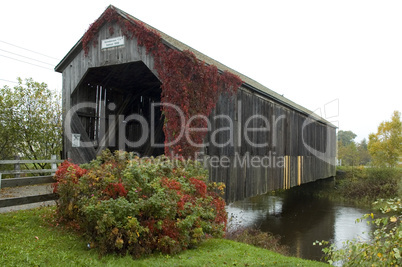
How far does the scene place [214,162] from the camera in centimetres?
898

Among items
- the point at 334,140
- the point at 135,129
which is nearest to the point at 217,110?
the point at 135,129

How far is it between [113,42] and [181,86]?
2619mm

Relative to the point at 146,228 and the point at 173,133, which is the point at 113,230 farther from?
the point at 173,133

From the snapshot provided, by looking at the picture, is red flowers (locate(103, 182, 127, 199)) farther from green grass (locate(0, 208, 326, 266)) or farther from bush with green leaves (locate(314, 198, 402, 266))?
bush with green leaves (locate(314, 198, 402, 266))

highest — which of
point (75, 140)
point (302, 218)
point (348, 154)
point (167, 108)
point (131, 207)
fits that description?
point (167, 108)

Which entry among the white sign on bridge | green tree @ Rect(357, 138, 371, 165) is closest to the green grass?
the white sign on bridge

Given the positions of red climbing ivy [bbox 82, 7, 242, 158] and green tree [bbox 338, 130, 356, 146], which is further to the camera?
green tree [bbox 338, 130, 356, 146]

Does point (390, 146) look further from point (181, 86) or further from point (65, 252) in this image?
point (65, 252)

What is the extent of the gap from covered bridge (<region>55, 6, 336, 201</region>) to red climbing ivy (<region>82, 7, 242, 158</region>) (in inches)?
1.0

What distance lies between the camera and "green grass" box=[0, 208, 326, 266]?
161 inches

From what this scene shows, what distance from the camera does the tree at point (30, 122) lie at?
35.7 feet

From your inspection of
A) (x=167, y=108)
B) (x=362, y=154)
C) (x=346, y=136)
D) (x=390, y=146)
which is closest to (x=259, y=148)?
(x=167, y=108)

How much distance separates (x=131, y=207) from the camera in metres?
4.60

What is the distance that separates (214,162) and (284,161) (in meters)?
5.55
